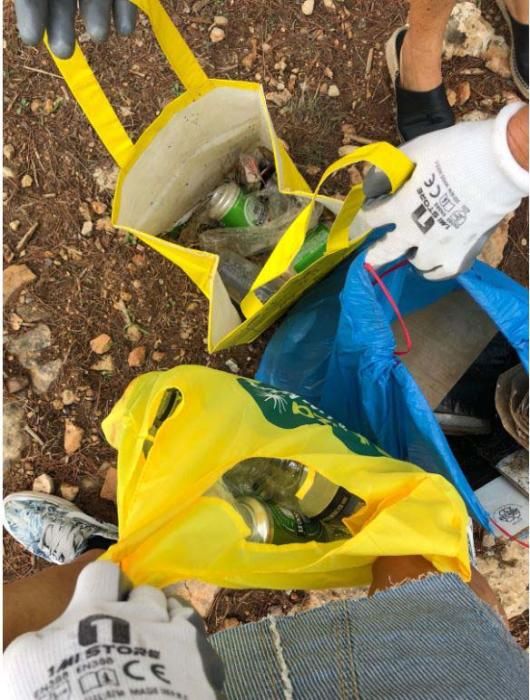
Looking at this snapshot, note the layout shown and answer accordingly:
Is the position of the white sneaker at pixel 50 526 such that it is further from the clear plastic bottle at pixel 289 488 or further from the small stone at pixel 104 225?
the small stone at pixel 104 225

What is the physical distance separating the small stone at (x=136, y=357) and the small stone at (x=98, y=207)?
0.98ft

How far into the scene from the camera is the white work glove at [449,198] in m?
0.82

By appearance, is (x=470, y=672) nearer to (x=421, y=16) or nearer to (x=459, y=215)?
(x=459, y=215)

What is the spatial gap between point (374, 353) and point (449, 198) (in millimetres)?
238

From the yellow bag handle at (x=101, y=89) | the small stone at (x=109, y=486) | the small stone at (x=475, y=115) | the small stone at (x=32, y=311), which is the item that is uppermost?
the yellow bag handle at (x=101, y=89)

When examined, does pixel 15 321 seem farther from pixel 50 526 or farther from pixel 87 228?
pixel 50 526

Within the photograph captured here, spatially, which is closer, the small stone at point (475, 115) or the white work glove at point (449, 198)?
the white work glove at point (449, 198)

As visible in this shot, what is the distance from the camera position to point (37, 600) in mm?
680

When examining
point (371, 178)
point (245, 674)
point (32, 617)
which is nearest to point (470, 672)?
point (245, 674)

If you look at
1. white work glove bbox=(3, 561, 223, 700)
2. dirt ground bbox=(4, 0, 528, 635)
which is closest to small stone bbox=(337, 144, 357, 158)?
dirt ground bbox=(4, 0, 528, 635)

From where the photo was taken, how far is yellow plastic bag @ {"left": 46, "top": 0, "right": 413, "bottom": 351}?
86 centimetres

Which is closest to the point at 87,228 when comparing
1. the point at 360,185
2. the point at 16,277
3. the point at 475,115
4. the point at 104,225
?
the point at 104,225

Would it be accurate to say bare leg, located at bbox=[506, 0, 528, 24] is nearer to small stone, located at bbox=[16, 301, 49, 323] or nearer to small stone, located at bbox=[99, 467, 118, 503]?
small stone, located at bbox=[16, 301, 49, 323]

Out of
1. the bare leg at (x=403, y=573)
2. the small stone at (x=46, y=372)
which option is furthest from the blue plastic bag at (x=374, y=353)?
the small stone at (x=46, y=372)
